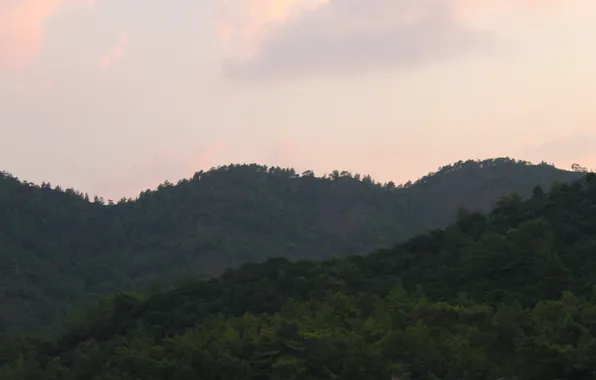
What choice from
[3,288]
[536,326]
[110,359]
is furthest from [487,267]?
[3,288]

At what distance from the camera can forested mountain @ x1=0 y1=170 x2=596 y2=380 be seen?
29.9m

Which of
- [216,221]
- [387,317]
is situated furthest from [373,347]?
[216,221]

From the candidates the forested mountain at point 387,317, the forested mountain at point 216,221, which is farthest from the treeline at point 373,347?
the forested mountain at point 216,221

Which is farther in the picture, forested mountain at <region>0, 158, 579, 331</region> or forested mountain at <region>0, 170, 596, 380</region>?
forested mountain at <region>0, 158, 579, 331</region>

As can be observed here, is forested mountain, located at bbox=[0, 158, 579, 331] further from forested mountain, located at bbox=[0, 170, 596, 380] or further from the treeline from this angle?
the treeline

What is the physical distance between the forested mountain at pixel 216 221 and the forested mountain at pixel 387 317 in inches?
2114

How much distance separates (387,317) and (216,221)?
103399 mm

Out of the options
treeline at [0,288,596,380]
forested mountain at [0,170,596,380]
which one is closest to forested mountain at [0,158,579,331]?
forested mountain at [0,170,596,380]

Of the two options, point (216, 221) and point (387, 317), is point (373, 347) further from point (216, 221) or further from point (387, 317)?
point (216, 221)

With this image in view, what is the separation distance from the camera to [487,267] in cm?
4222

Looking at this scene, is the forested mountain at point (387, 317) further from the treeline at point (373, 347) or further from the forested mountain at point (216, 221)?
the forested mountain at point (216, 221)

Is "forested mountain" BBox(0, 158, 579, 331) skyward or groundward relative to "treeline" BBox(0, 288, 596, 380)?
skyward

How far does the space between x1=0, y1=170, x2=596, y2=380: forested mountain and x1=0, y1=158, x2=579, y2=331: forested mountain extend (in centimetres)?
5370

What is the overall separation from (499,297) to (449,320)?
20.0 ft
